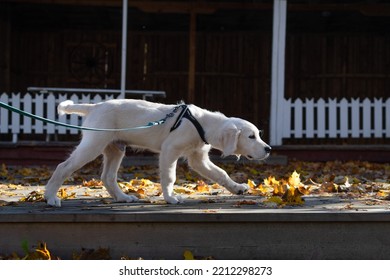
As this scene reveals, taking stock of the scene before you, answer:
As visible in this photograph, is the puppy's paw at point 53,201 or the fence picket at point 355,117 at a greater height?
the fence picket at point 355,117

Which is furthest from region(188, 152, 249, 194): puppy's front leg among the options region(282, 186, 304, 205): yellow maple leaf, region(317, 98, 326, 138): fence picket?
region(317, 98, 326, 138): fence picket

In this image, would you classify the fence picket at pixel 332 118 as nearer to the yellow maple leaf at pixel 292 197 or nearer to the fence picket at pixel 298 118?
the fence picket at pixel 298 118

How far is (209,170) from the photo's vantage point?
6445 mm

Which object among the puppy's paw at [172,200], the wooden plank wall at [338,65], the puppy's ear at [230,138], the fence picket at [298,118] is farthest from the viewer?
the wooden plank wall at [338,65]

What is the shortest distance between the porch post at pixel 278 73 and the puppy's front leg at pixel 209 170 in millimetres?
7428

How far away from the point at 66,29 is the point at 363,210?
53.4 ft

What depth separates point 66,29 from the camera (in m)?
20.2

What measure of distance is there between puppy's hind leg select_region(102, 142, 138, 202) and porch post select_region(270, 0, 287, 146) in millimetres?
7720

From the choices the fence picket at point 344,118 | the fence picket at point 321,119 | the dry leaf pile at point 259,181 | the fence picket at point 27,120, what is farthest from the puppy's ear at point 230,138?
the fence picket at point 27,120

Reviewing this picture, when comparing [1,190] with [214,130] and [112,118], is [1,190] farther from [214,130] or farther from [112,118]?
[214,130]

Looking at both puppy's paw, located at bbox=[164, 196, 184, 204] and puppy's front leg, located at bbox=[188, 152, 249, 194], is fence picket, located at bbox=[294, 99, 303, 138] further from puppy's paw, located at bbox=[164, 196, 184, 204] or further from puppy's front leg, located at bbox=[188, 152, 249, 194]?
puppy's paw, located at bbox=[164, 196, 184, 204]

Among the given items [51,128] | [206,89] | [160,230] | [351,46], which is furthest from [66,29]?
[160,230]

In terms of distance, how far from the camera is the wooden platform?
4.87 metres

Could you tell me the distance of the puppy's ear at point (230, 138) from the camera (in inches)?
238
